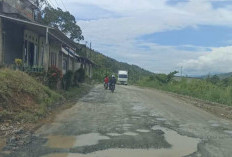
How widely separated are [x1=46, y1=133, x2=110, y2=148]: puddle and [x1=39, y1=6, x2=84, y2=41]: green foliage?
41.8m

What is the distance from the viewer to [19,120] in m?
10.4

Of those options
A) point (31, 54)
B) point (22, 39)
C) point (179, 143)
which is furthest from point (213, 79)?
point (179, 143)

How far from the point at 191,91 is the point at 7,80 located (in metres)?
23.5

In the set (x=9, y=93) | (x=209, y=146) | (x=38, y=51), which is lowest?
(x=209, y=146)

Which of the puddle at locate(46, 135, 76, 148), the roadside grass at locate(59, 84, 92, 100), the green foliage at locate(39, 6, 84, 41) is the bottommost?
the puddle at locate(46, 135, 76, 148)

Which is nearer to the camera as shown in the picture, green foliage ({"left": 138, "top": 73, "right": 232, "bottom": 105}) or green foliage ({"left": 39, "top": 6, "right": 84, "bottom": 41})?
green foliage ({"left": 138, "top": 73, "right": 232, "bottom": 105})

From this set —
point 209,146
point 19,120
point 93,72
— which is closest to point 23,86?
point 19,120

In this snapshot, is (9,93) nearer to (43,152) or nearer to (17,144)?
(17,144)

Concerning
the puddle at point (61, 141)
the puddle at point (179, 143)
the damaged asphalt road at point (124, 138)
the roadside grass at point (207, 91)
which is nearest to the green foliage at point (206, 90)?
the roadside grass at point (207, 91)

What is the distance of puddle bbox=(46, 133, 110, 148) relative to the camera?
7.71 meters

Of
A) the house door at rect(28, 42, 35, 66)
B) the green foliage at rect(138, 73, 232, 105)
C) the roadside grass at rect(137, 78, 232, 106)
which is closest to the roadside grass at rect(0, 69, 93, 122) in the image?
the house door at rect(28, 42, 35, 66)

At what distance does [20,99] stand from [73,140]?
466 cm

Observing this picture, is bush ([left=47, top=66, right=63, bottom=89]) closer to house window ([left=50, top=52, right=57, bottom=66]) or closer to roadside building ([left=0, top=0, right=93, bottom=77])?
roadside building ([left=0, top=0, right=93, bottom=77])

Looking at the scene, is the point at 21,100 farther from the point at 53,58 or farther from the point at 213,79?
the point at 213,79
